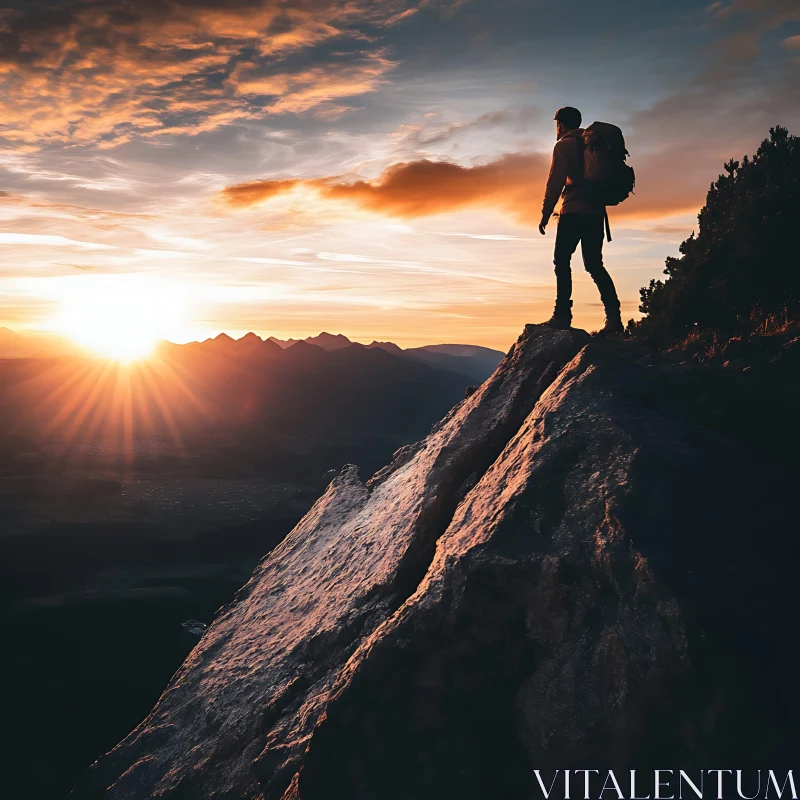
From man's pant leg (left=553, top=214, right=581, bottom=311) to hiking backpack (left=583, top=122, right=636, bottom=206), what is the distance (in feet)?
1.58

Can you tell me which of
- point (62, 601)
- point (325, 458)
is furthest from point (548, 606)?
point (325, 458)

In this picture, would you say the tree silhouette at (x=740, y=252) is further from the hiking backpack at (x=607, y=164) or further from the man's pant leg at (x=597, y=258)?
the hiking backpack at (x=607, y=164)

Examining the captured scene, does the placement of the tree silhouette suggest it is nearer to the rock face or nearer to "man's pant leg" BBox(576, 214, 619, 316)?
"man's pant leg" BBox(576, 214, 619, 316)

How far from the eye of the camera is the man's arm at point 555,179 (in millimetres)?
7352

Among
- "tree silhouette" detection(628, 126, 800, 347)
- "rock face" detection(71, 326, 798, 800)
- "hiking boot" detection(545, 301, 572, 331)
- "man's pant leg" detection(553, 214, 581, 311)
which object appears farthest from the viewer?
"tree silhouette" detection(628, 126, 800, 347)

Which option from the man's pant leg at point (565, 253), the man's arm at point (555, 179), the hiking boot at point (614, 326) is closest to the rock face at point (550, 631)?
the hiking boot at point (614, 326)

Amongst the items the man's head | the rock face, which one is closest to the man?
the man's head

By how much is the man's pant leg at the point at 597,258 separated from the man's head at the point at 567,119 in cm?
138

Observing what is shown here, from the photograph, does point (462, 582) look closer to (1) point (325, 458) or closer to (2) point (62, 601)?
(2) point (62, 601)

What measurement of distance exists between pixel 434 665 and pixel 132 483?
6651 centimetres

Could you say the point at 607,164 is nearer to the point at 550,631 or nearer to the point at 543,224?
the point at 543,224

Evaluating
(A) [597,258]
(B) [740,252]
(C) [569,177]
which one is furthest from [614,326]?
(B) [740,252]

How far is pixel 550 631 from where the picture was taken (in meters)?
4.16

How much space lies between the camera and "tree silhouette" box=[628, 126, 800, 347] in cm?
1553
